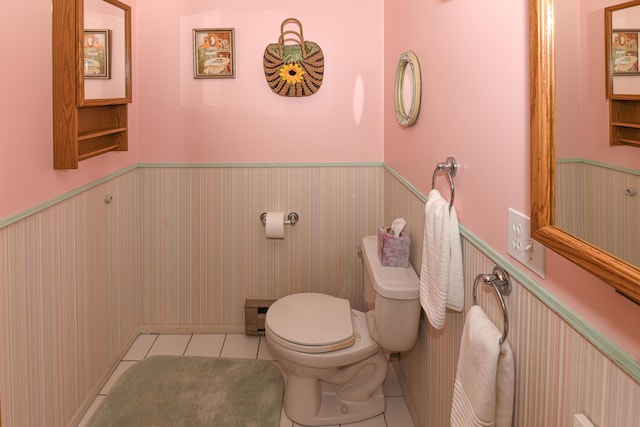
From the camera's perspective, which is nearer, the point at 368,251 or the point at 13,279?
the point at 13,279

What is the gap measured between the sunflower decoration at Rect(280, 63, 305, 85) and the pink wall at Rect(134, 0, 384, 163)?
0.40 feet

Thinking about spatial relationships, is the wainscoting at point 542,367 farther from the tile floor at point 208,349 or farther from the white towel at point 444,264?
the tile floor at point 208,349

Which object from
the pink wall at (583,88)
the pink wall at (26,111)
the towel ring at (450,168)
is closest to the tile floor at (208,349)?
the pink wall at (26,111)

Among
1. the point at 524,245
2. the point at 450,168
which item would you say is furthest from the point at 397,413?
the point at 524,245

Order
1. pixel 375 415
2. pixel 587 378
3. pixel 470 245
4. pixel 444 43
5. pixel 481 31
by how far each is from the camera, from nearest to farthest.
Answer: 1. pixel 587 378
2. pixel 481 31
3. pixel 470 245
4. pixel 444 43
5. pixel 375 415

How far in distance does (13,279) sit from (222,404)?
1.10 m

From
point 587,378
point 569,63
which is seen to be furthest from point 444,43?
point 587,378

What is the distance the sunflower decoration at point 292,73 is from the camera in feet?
10.1

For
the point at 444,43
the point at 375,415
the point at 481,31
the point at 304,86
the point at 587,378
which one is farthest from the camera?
the point at 304,86

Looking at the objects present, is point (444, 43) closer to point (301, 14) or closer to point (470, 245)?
point (470, 245)

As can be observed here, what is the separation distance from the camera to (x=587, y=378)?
3.47 feet

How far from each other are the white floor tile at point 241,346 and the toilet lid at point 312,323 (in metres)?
0.56

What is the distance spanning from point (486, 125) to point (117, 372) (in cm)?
225

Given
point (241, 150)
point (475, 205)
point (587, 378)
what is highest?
point (241, 150)
